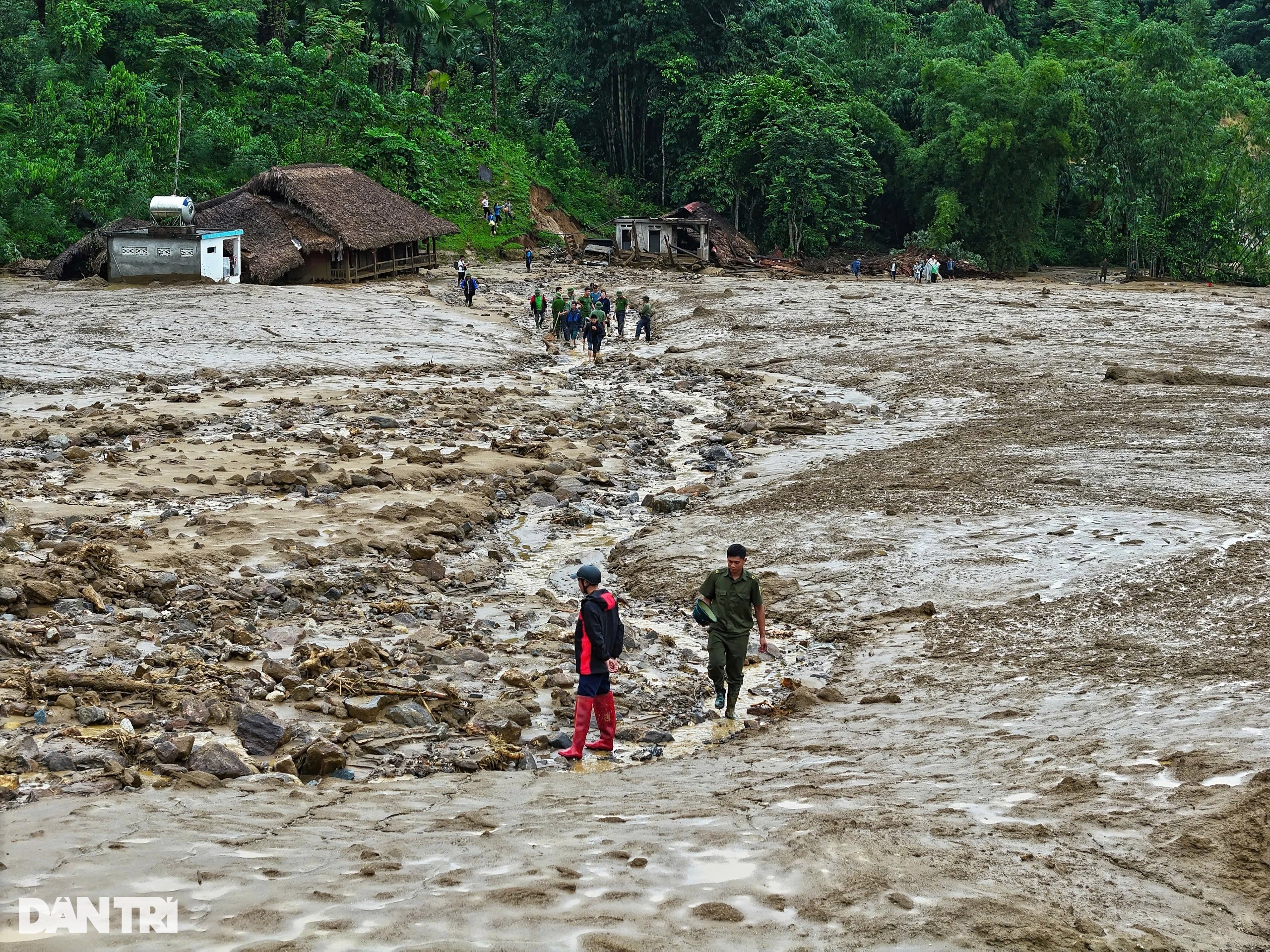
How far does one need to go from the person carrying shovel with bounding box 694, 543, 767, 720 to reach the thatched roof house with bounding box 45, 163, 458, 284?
2893 centimetres

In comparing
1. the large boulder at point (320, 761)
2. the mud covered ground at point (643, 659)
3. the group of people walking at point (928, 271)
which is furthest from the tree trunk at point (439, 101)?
the large boulder at point (320, 761)

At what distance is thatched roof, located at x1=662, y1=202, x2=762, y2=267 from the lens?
4950cm

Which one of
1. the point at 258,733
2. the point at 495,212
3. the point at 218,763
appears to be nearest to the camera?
the point at 218,763

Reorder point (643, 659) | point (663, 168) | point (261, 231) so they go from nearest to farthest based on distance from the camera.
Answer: point (643, 659), point (261, 231), point (663, 168)

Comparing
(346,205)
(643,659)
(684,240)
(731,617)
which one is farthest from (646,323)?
(731,617)

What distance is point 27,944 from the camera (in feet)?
14.5

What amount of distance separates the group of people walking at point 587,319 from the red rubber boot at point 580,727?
67.5ft

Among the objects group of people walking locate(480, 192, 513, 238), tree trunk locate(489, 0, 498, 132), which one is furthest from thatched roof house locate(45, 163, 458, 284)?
tree trunk locate(489, 0, 498, 132)

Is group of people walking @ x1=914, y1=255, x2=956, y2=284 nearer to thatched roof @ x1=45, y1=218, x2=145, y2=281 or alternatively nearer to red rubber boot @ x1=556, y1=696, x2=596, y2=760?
thatched roof @ x1=45, y1=218, x2=145, y2=281

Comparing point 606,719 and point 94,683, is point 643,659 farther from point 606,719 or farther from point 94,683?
point 94,683

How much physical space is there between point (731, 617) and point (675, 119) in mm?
48789

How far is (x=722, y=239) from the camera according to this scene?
50281mm

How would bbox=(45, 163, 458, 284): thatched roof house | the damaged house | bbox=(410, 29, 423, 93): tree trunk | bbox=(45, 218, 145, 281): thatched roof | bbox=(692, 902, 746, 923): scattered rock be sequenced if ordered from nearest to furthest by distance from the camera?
bbox=(692, 902, 746, 923): scattered rock, bbox=(45, 218, 145, 281): thatched roof, bbox=(45, 163, 458, 284): thatched roof house, the damaged house, bbox=(410, 29, 423, 93): tree trunk

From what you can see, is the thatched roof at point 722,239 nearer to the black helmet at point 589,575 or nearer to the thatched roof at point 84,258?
the thatched roof at point 84,258
